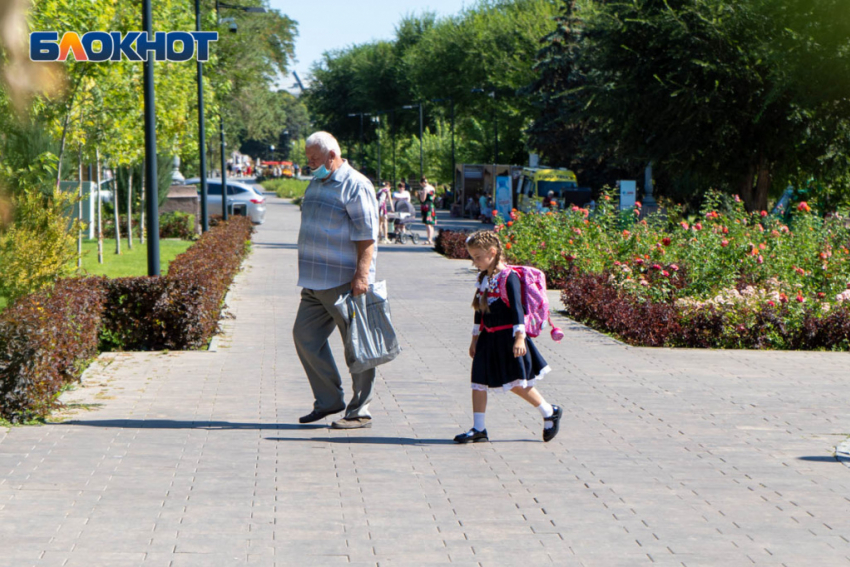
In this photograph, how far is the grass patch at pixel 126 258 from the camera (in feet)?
64.6

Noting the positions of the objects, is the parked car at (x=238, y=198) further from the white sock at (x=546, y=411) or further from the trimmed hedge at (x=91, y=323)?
the white sock at (x=546, y=411)

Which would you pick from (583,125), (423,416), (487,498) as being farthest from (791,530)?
(583,125)

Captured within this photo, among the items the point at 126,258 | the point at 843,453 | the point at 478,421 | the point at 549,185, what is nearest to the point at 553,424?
the point at 478,421

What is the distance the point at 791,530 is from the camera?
457cm

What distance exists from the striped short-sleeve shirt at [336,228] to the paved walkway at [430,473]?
0.98 metres

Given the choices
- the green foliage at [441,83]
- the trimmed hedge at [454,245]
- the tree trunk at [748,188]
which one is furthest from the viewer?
the green foliage at [441,83]

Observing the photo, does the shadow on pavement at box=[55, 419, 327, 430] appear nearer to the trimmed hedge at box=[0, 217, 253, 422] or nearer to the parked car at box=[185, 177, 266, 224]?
the trimmed hedge at box=[0, 217, 253, 422]

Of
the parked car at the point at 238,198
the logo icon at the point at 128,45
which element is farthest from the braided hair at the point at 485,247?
the parked car at the point at 238,198

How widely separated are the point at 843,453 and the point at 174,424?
3.95 meters

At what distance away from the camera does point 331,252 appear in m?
6.50

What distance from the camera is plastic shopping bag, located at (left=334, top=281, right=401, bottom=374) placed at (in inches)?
252

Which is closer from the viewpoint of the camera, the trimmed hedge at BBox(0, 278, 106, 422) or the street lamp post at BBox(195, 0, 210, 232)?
the trimmed hedge at BBox(0, 278, 106, 422)

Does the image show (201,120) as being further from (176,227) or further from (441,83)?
(441,83)

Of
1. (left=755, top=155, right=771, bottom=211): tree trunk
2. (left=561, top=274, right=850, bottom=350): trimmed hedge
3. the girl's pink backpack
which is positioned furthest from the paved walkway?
(left=755, top=155, right=771, bottom=211): tree trunk
